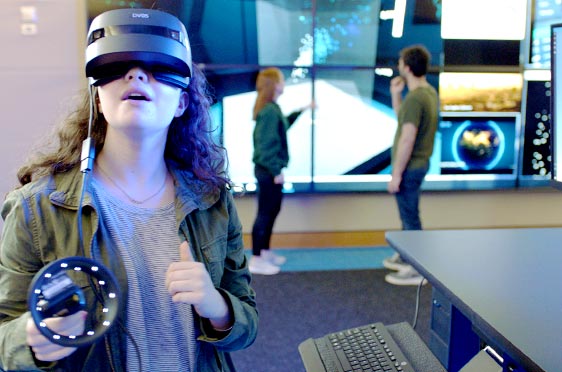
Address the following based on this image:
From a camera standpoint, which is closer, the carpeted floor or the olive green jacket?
the olive green jacket

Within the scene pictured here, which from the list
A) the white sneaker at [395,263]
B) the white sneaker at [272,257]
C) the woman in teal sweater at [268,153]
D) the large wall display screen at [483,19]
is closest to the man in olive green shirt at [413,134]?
the white sneaker at [395,263]

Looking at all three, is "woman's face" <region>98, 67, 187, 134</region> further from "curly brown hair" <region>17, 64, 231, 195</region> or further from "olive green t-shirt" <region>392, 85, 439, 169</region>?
"olive green t-shirt" <region>392, 85, 439, 169</region>

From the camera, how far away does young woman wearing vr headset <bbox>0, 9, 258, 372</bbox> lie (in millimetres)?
902

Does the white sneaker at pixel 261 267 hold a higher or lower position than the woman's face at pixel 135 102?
lower

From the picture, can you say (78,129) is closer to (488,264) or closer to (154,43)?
(154,43)

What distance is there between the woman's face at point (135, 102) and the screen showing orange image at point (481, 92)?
364cm

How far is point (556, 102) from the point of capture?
1.40 metres

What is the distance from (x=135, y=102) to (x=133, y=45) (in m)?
0.10

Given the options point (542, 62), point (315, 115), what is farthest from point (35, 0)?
point (542, 62)

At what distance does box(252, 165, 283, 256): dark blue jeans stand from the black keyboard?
214 cm

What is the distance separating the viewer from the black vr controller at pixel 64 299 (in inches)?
29.6

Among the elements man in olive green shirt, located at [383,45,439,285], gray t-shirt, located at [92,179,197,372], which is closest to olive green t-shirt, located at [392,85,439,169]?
man in olive green shirt, located at [383,45,439,285]

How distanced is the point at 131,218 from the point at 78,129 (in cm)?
23

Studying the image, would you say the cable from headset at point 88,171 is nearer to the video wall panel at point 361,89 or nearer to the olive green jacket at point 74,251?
the olive green jacket at point 74,251
